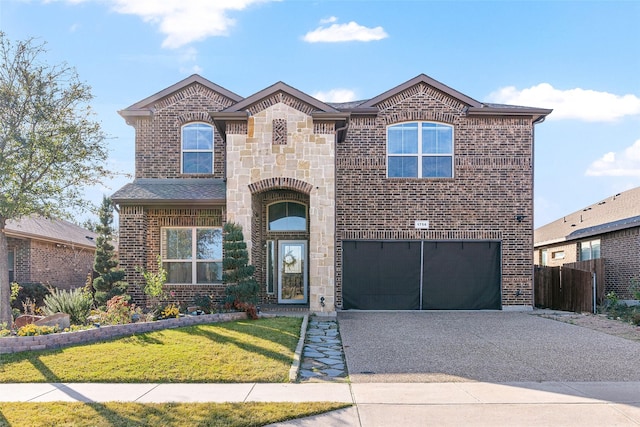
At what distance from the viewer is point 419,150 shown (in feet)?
55.4

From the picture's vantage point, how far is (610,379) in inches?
323

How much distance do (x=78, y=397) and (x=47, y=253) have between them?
1626 centimetres

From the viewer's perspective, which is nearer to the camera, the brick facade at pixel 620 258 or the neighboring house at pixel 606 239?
the brick facade at pixel 620 258

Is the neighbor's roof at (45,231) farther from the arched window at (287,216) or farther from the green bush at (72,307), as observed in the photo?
the arched window at (287,216)

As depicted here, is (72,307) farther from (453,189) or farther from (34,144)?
(453,189)

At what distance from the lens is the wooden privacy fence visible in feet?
56.0

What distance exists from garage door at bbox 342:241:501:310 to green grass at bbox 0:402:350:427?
1011 cm

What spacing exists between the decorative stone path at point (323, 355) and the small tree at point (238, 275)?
1.77m

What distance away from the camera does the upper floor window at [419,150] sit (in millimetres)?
16859

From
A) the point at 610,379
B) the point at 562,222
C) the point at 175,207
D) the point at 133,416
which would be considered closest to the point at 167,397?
the point at 133,416

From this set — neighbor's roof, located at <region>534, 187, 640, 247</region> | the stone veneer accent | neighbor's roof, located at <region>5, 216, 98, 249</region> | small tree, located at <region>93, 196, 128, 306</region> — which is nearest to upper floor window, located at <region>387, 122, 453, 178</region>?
the stone veneer accent

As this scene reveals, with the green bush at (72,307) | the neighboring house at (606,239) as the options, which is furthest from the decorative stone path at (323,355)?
the neighboring house at (606,239)

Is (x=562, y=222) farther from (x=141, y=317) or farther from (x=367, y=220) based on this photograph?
(x=141, y=317)

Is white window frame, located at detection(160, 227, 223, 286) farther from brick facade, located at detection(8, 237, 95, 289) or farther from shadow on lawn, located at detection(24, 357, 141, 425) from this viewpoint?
shadow on lawn, located at detection(24, 357, 141, 425)
